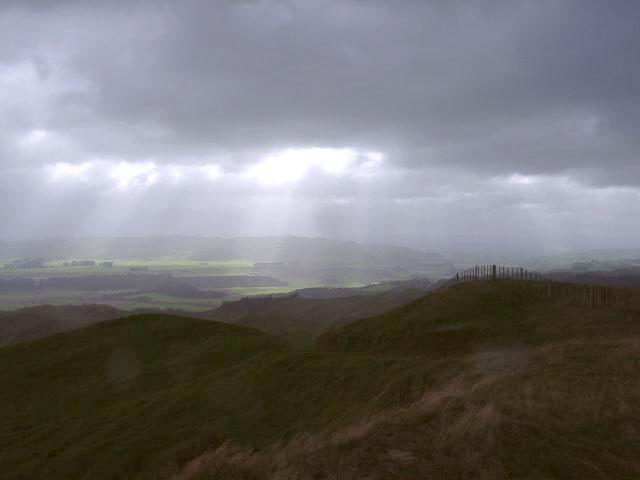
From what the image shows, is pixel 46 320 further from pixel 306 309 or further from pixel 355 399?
pixel 355 399

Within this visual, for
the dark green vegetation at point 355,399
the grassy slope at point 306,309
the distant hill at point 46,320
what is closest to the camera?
the dark green vegetation at point 355,399

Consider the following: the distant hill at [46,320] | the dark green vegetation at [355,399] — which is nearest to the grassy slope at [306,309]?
the distant hill at [46,320]

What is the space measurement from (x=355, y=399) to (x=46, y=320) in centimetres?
11624

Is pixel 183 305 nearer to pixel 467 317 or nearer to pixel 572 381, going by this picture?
pixel 467 317

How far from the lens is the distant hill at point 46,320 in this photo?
351 ft

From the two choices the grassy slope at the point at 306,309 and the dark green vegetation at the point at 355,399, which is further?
the grassy slope at the point at 306,309

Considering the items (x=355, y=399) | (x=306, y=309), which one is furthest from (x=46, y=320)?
(x=355, y=399)

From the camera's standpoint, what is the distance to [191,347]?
46.9m

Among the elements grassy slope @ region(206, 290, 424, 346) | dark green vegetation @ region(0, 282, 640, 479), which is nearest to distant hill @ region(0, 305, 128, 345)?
grassy slope @ region(206, 290, 424, 346)

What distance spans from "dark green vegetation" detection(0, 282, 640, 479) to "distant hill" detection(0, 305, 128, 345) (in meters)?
63.6

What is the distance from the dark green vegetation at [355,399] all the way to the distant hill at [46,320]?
209 feet

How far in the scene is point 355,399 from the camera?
22531 millimetres

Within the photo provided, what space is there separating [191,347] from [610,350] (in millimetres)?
36320

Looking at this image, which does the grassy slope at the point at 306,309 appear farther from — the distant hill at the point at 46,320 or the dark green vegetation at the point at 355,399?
the dark green vegetation at the point at 355,399
